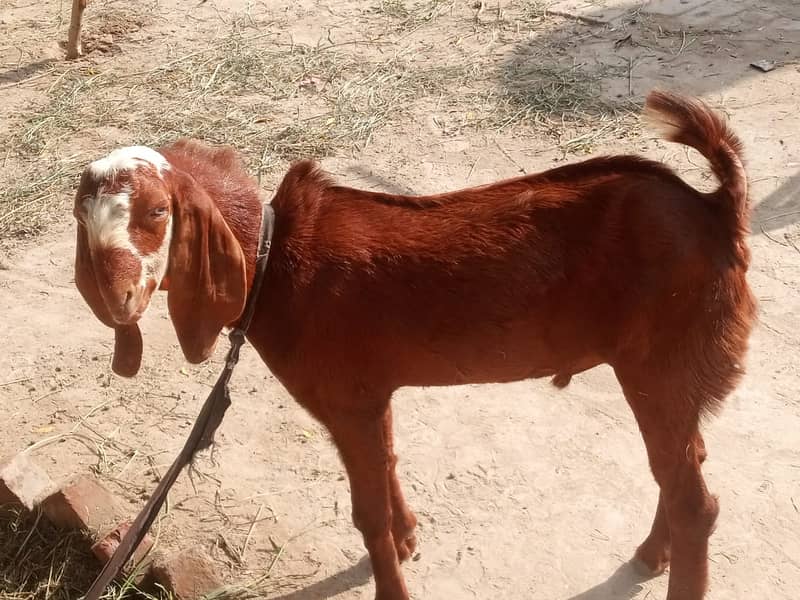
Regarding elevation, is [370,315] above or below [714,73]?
above

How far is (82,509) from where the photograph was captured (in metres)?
3.79

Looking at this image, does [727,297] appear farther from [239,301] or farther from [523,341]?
[239,301]

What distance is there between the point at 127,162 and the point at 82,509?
1777 millimetres

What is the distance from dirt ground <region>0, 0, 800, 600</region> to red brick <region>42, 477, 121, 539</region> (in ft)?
0.81

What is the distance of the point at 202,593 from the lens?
3.55 meters

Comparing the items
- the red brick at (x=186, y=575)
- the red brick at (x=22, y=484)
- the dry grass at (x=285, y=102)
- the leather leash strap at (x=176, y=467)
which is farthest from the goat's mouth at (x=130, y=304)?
the dry grass at (x=285, y=102)

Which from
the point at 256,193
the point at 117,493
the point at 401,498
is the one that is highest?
the point at 256,193

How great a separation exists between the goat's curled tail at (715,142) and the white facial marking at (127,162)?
1.50 m

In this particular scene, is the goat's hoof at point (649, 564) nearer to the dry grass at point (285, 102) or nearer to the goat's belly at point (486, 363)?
the goat's belly at point (486, 363)

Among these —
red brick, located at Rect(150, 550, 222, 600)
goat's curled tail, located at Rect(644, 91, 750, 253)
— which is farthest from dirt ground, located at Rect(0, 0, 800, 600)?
goat's curled tail, located at Rect(644, 91, 750, 253)

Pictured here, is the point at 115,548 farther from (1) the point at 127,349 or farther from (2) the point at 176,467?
(1) the point at 127,349

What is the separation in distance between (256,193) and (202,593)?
1.57m

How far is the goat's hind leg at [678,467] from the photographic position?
294 cm

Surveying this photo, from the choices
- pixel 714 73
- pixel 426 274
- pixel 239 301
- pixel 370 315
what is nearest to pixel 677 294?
pixel 426 274
